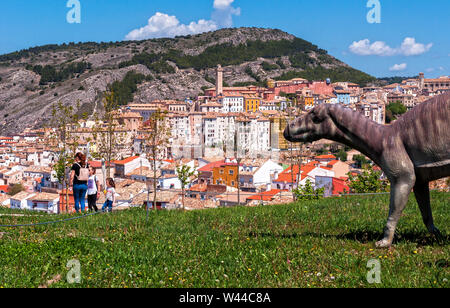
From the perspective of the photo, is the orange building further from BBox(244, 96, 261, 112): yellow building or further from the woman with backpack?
BBox(244, 96, 261, 112): yellow building

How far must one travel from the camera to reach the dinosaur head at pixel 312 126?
688cm

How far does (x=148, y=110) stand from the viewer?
162 meters

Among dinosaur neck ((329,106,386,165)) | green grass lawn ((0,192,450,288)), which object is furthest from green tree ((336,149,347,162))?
dinosaur neck ((329,106,386,165))

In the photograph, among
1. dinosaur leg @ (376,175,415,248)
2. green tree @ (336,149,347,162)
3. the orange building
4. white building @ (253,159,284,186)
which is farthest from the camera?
green tree @ (336,149,347,162)

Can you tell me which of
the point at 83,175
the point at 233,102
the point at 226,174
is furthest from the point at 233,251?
the point at 233,102

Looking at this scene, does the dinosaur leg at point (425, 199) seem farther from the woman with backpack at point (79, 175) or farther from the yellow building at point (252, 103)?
the yellow building at point (252, 103)

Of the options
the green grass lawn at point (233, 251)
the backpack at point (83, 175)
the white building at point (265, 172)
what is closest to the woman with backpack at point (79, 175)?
the backpack at point (83, 175)

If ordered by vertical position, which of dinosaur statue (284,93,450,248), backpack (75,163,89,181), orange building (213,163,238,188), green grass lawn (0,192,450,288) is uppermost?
dinosaur statue (284,93,450,248)

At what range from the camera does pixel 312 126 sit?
6.91m

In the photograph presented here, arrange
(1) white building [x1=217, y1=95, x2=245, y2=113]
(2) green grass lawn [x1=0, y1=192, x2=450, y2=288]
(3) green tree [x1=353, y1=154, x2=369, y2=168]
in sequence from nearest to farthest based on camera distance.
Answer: (2) green grass lawn [x1=0, y1=192, x2=450, y2=288] → (3) green tree [x1=353, y1=154, x2=369, y2=168] → (1) white building [x1=217, y1=95, x2=245, y2=113]

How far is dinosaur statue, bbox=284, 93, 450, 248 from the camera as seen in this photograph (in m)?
6.09
